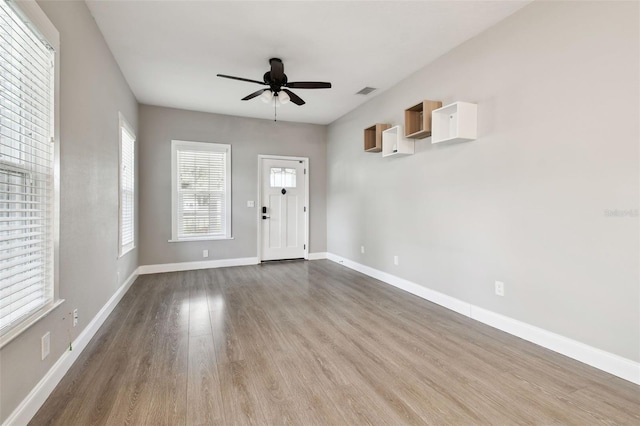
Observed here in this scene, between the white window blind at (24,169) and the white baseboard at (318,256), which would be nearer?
the white window blind at (24,169)

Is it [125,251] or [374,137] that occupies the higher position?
[374,137]

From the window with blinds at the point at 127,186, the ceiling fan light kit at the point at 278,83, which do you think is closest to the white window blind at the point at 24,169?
the ceiling fan light kit at the point at 278,83

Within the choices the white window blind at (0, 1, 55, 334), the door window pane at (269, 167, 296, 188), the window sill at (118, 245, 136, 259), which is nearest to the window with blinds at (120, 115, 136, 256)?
the window sill at (118, 245, 136, 259)

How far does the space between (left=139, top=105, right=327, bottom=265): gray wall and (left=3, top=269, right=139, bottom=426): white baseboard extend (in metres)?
2.30

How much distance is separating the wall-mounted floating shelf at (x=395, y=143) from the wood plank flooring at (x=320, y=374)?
76.4 inches

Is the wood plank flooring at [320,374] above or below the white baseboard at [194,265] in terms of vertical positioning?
below

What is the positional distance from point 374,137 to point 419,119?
99 centimetres

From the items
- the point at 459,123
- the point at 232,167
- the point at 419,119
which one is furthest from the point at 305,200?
the point at 459,123

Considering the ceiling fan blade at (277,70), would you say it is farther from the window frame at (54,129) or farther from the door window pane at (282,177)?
the door window pane at (282,177)

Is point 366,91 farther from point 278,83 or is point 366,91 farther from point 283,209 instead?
point 283,209

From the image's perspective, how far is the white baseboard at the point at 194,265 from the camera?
5.21m

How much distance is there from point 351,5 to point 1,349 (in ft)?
10.4

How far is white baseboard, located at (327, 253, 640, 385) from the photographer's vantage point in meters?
2.09

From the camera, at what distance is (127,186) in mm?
4320
